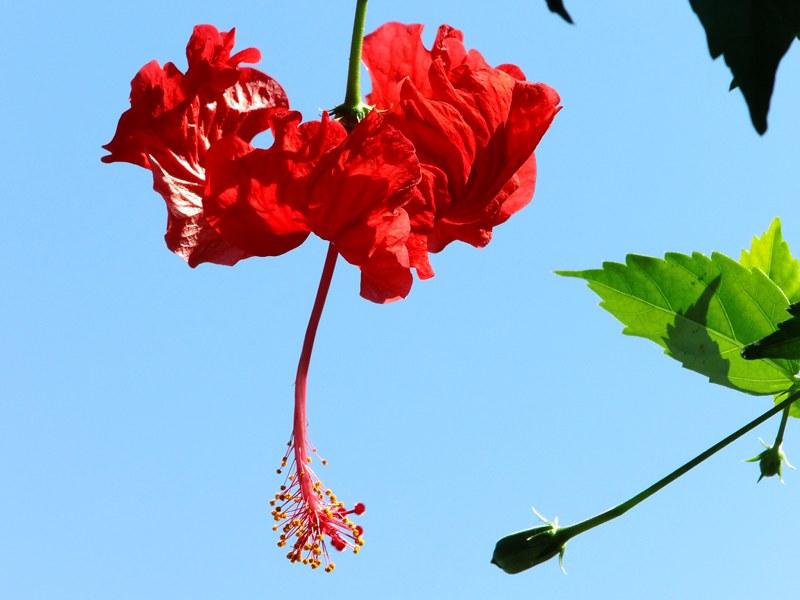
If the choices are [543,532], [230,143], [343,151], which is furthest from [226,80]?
[543,532]

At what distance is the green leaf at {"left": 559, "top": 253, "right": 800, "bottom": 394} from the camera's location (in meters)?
1.86

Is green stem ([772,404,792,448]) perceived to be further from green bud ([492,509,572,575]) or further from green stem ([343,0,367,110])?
green stem ([343,0,367,110])

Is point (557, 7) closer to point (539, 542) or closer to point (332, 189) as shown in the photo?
point (332, 189)

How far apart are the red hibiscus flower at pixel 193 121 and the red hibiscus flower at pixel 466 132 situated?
27 centimetres

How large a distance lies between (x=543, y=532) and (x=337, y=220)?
2.09 feet

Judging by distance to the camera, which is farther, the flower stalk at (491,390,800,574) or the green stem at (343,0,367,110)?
the flower stalk at (491,390,800,574)

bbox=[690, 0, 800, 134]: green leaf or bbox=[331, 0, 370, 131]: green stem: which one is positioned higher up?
bbox=[331, 0, 370, 131]: green stem

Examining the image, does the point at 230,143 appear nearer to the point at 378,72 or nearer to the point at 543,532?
the point at 378,72

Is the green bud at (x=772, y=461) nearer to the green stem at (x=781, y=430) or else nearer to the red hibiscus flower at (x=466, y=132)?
the green stem at (x=781, y=430)

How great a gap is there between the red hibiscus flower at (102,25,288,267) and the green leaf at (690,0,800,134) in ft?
3.53

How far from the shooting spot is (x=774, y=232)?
2.00 meters

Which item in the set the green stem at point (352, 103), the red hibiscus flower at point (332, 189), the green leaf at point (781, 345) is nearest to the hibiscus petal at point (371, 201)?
the red hibiscus flower at point (332, 189)

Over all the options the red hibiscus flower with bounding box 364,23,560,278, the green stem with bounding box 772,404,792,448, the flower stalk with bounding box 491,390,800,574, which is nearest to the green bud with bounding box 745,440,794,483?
the green stem with bounding box 772,404,792,448

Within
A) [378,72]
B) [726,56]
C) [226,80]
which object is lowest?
[726,56]
